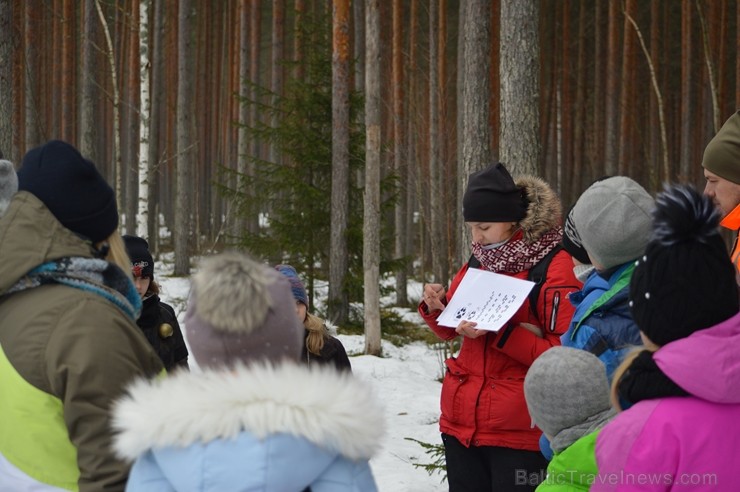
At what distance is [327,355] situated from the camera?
4000 millimetres

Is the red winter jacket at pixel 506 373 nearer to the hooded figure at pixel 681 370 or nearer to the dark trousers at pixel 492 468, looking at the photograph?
the dark trousers at pixel 492 468

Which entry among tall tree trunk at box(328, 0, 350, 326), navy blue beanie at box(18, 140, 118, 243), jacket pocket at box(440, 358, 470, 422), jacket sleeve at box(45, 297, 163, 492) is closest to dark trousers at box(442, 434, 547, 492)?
jacket pocket at box(440, 358, 470, 422)

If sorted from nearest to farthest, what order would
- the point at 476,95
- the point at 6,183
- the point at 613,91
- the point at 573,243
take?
the point at 6,183, the point at 573,243, the point at 476,95, the point at 613,91

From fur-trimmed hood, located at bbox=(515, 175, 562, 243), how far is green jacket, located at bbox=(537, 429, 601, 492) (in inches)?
51.5

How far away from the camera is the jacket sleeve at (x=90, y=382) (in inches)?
74.4

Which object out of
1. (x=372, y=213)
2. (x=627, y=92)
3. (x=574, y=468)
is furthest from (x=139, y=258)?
(x=627, y=92)

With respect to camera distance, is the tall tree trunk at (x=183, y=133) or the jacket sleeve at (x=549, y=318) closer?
the jacket sleeve at (x=549, y=318)

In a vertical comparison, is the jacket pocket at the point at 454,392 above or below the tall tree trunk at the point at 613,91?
below

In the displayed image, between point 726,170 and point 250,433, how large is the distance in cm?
255

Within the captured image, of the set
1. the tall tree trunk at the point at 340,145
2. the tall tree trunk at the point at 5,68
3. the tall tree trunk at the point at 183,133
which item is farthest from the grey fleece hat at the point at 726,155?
the tall tree trunk at the point at 183,133

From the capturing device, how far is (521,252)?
341 centimetres

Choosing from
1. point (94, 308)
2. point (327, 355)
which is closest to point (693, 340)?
point (94, 308)

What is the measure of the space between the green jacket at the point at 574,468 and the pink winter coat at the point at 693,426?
0.89 feet

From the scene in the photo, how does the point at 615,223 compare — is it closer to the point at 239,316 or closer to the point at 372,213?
the point at 239,316
